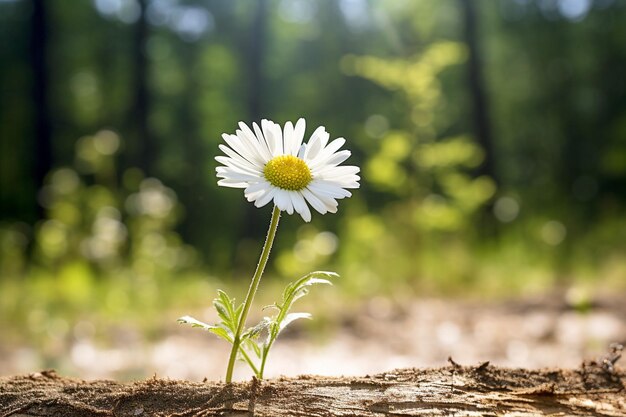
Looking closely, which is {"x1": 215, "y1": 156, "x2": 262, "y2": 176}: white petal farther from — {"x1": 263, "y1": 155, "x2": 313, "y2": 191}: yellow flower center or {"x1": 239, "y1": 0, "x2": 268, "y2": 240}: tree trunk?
{"x1": 239, "y1": 0, "x2": 268, "y2": 240}: tree trunk

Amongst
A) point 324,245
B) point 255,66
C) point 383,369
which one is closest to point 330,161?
point 383,369

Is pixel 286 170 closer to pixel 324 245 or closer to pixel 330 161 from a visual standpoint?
pixel 330 161

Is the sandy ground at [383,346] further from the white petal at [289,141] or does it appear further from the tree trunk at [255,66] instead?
the tree trunk at [255,66]

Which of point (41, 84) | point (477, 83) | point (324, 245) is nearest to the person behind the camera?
point (324, 245)

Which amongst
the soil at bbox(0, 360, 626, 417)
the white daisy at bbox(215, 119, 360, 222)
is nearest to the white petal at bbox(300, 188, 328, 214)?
the white daisy at bbox(215, 119, 360, 222)

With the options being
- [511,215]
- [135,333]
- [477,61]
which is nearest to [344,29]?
[477,61]

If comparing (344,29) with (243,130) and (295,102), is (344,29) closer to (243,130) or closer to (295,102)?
(295,102)

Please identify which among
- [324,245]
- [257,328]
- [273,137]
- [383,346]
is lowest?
[257,328]

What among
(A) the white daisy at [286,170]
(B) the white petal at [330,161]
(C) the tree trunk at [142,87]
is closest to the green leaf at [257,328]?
(A) the white daisy at [286,170]
